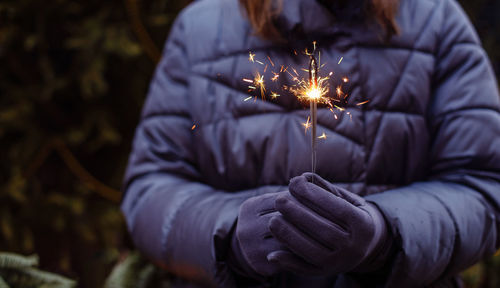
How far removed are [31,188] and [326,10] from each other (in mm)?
1696

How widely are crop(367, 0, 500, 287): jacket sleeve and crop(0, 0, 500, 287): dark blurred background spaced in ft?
4.25

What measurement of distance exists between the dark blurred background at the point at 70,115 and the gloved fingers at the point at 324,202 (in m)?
1.41

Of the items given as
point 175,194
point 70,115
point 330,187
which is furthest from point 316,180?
point 70,115

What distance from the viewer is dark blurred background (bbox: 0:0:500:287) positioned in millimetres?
1805

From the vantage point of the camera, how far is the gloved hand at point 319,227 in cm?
52

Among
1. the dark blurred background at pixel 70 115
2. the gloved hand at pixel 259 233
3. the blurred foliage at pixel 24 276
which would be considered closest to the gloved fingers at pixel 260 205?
the gloved hand at pixel 259 233

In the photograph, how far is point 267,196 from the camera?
0.58 meters

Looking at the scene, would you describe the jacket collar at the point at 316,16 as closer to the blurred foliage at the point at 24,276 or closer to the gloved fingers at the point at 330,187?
the gloved fingers at the point at 330,187

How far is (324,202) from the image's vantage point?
0.52 metres

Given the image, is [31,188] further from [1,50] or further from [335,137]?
[335,137]

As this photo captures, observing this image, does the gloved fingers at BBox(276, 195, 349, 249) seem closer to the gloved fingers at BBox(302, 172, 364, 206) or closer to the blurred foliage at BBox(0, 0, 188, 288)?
the gloved fingers at BBox(302, 172, 364, 206)

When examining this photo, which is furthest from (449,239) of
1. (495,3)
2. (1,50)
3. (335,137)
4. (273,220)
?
(495,3)

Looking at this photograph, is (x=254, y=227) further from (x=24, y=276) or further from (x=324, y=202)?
(x=24, y=276)

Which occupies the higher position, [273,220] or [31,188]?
[273,220]
